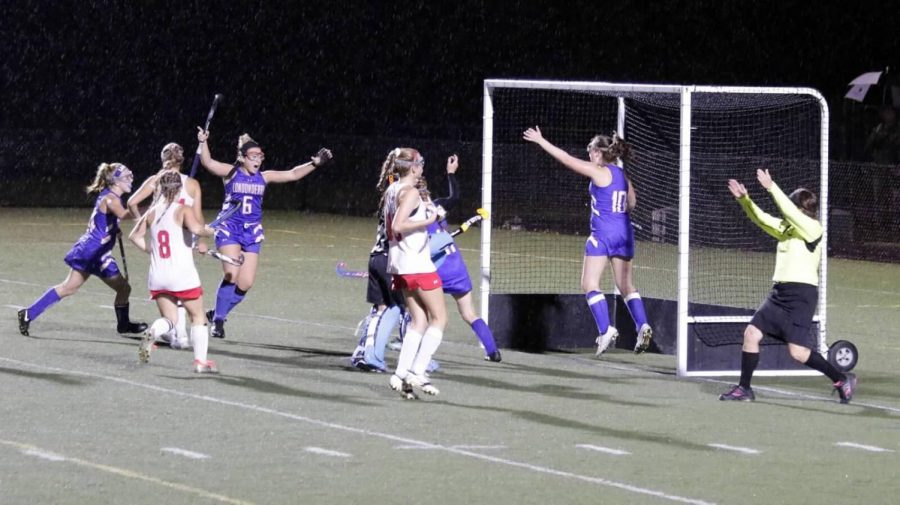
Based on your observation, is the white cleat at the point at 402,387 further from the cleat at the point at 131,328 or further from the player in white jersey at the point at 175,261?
the cleat at the point at 131,328

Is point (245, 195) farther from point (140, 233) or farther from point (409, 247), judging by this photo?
point (409, 247)

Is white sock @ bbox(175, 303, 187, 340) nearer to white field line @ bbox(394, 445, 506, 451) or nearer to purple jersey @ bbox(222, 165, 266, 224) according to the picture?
purple jersey @ bbox(222, 165, 266, 224)

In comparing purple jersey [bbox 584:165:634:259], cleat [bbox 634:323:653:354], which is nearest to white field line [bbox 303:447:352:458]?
cleat [bbox 634:323:653:354]

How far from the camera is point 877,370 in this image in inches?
545

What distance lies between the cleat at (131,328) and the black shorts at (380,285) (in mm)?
2861

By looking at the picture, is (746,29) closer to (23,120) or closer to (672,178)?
(672,178)

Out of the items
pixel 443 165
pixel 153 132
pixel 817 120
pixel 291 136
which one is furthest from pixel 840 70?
pixel 153 132

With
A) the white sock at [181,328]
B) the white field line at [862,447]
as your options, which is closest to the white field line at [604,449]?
the white field line at [862,447]

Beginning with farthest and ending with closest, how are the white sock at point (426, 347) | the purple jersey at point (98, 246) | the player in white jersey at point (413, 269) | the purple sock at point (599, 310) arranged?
1. the purple jersey at point (98, 246)
2. the purple sock at point (599, 310)
3. the white sock at point (426, 347)
4. the player in white jersey at point (413, 269)

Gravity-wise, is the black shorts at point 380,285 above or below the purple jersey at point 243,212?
below

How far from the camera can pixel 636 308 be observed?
46.7ft

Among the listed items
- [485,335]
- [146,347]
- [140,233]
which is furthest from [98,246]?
[485,335]

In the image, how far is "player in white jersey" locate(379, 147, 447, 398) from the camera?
1137 cm

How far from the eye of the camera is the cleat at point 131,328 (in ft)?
49.0
